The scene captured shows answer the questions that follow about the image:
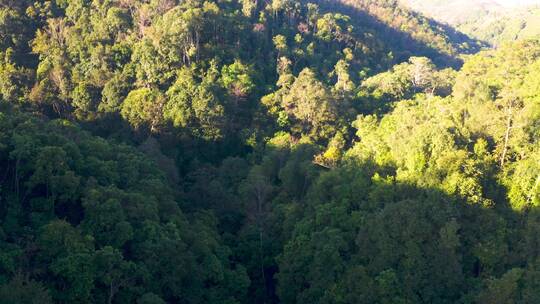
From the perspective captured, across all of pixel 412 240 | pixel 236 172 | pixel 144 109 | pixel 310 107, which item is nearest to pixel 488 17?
pixel 310 107

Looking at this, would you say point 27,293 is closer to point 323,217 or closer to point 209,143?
point 323,217

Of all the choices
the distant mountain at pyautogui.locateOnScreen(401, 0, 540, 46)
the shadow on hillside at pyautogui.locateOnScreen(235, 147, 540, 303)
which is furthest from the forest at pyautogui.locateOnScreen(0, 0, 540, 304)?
the distant mountain at pyautogui.locateOnScreen(401, 0, 540, 46)

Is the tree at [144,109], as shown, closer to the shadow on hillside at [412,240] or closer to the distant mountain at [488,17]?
the shadow on hillside at [412,240]

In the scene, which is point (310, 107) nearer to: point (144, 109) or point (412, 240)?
point (144, 109)

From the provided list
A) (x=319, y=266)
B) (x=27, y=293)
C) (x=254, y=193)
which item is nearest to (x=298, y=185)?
(x=254, y=193)

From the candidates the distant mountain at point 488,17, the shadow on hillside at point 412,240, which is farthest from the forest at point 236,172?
the distant mountain at point 488,17
